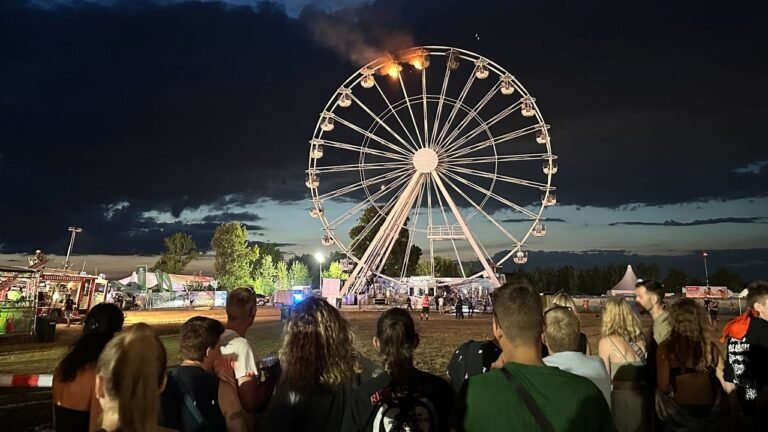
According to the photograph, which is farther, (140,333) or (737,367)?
(737,367)

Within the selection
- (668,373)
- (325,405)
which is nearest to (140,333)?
(325,405)

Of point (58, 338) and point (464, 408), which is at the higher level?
point (464, 408)

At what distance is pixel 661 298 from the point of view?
5758 millimetres

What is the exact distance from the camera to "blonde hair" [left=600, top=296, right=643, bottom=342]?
4.78m

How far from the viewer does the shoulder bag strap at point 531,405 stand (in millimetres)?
2271

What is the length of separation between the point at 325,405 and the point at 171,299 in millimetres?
52910

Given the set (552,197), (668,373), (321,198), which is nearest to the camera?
(668,373)

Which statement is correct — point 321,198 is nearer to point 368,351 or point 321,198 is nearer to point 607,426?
point 368,351

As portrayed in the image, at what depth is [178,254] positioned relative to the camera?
103m

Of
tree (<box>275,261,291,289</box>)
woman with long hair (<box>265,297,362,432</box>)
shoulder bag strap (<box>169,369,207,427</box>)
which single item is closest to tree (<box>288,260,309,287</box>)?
tree (<box>275,261,291,289</box>)

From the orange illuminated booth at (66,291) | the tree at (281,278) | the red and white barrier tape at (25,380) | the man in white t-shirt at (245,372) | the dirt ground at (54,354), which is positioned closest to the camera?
the man in white t-shirt at (245,372)

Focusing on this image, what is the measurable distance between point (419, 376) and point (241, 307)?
175 centimetres

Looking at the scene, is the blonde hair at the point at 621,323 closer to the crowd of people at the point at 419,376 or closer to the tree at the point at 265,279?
the crowd of people at the point at 419,376

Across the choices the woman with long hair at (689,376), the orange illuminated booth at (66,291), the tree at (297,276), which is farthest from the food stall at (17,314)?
the tree at (297,276)
